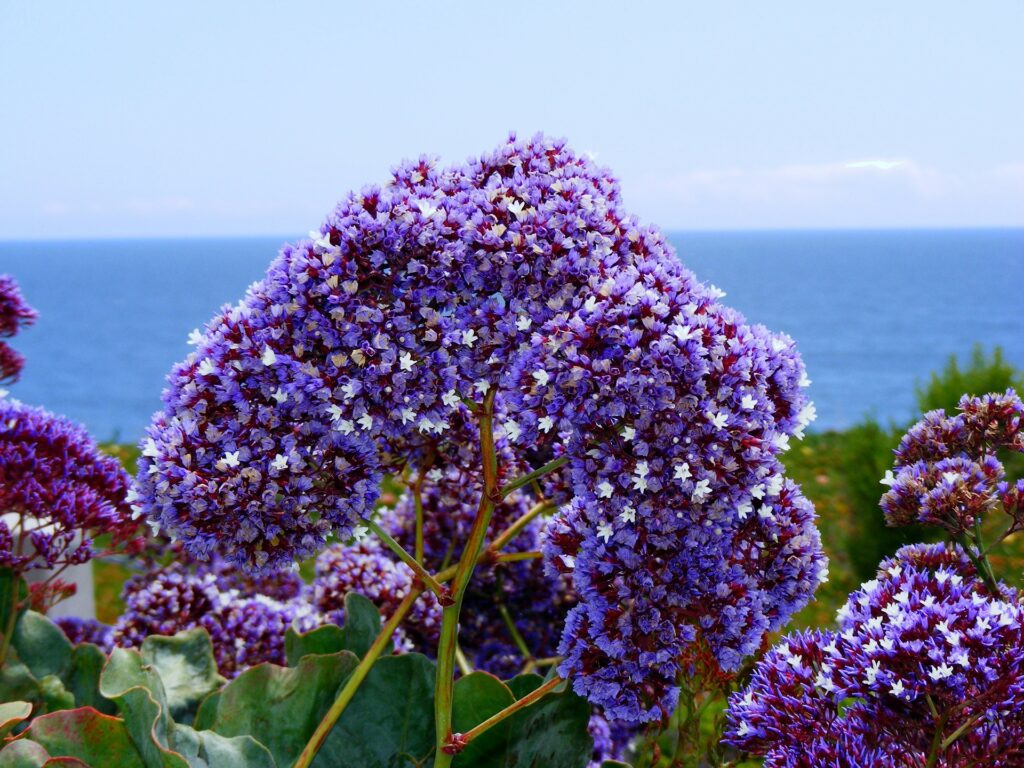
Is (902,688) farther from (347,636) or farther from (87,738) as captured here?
(87,738)

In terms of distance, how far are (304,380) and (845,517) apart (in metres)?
7.25

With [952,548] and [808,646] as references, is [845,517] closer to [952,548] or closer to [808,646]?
[952,548]

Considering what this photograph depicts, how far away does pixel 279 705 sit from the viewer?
8.71ft

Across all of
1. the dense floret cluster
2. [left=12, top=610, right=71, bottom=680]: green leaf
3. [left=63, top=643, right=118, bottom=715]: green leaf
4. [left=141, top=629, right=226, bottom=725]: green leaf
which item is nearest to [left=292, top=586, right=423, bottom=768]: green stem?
[left=141, top=629, right=226, bottom=725]: green leaf

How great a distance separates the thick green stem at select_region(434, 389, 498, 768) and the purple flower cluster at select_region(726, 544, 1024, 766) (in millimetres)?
646

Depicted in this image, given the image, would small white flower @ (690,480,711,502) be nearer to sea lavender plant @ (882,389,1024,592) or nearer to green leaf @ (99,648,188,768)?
sea lavender plant @ (882,389,1024,592)

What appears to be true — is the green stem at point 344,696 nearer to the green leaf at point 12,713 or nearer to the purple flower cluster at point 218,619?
the green leaf at point 12,713

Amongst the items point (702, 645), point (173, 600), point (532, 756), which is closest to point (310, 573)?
point (173, 600)

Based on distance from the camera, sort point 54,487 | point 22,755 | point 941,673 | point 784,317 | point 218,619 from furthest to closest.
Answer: point 784,317
point 218,619
point 54,487
point 22,755
point 941,673

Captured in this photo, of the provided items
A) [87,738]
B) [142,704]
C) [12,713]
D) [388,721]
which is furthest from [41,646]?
[388,721]

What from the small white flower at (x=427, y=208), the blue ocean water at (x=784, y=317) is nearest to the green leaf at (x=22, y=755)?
the small white flower at (x=427, y=208)

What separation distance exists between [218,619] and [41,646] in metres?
0.53

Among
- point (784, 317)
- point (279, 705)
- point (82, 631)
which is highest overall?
point (279, 705)

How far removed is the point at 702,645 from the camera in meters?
2.16
